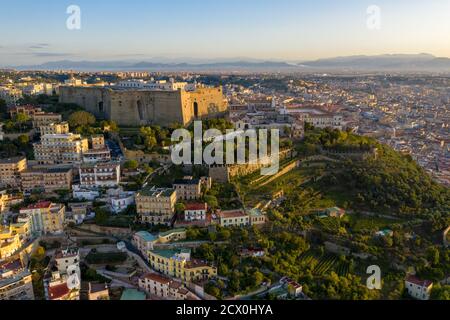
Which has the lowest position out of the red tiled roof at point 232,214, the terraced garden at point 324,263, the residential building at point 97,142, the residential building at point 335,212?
the terraced garden at point 324,263

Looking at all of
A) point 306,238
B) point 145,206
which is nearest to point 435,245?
point 306,238

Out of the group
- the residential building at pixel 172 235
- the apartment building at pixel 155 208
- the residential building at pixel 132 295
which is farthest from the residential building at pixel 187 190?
the residential building at pixel 132 295

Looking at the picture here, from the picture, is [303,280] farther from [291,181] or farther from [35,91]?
[35,91]

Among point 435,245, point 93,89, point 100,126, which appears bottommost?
point 435,245

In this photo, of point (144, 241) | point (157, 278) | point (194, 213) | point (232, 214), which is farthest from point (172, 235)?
point (232, 214)

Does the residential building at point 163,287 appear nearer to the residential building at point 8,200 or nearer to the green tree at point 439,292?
the green tree at point 439,292

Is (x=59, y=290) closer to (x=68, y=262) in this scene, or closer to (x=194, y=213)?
(x=68, y=262)
